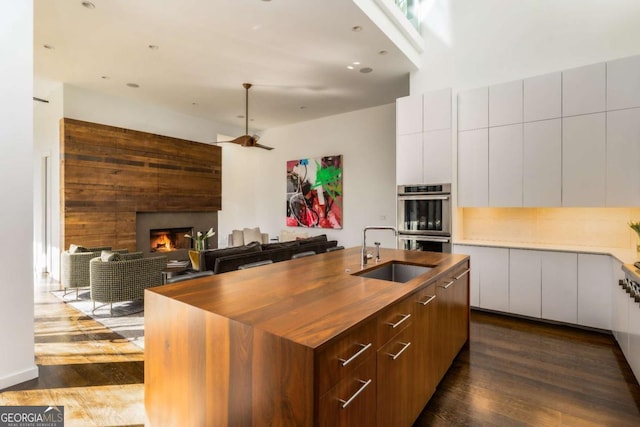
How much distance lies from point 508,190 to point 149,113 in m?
6.49

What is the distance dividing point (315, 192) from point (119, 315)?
14.5 ft

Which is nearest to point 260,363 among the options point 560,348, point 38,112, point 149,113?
point 560,348

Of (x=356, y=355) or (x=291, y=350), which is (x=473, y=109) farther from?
(x=291, y=350)

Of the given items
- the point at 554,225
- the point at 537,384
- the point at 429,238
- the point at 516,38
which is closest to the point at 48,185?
the point at 429,238

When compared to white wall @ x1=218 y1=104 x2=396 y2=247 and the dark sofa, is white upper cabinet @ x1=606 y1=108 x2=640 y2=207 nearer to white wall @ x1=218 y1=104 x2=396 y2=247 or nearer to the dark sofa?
white wall @ x1=218 y1=104 x2=396 y2=247

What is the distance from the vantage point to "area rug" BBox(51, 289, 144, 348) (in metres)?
3.40

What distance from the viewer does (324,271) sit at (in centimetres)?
222

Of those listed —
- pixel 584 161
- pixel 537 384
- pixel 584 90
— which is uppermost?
pixel 584 90

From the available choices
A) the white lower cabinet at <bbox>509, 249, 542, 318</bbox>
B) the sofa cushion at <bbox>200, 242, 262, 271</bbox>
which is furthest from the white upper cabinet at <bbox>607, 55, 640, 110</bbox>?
the sofa cushion at <bbox>200, 242, 262, 271</bbox>

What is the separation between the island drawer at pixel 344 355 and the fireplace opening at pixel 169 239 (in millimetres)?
6240

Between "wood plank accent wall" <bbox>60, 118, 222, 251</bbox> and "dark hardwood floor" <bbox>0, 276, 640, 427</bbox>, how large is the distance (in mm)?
2520

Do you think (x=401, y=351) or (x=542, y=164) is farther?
(x=542, y=164)

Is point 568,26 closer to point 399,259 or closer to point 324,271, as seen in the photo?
point 399,259

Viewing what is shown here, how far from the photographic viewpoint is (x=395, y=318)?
5.10ft
